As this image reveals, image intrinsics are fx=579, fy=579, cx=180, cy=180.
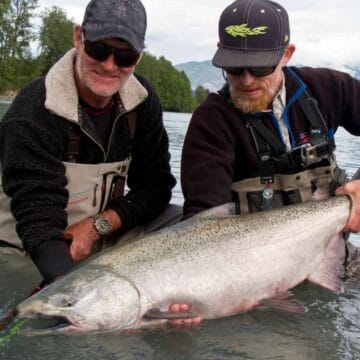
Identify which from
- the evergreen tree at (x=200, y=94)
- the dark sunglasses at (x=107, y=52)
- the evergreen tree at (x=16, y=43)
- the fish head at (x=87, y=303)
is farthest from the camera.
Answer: the evergreen tree at (x=200, y=94)

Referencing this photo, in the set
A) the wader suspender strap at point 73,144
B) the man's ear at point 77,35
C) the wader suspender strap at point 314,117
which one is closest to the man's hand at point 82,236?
the wader suspender strap at point 73,144

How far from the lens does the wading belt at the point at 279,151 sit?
4.64 m

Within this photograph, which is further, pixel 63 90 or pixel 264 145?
pixel 264 145

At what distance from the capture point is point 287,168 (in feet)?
15.4

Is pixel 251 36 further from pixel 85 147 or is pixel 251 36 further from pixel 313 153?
pixel 85 147

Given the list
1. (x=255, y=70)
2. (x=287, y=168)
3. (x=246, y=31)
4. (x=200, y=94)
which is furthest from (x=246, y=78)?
(x=200, y=94)

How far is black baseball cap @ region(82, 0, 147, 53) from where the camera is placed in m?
4.20

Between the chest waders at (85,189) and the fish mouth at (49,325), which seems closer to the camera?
the fish mouth at (49,325)

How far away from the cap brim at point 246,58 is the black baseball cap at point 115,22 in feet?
2.04

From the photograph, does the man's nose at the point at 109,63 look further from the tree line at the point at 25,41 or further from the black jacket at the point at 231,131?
the tree line at the point at 25,41

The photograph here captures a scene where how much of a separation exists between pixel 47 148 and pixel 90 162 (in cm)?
55

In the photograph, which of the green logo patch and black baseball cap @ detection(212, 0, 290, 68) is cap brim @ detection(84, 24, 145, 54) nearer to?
black baseball cap @ detection(212, 0, 290, 68)

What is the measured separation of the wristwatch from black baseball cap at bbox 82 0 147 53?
143 centimetres

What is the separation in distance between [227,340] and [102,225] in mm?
1656
